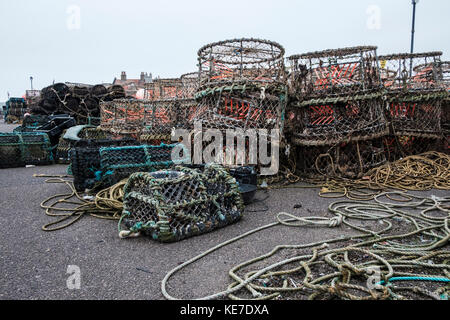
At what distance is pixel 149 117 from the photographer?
6930 millimetres

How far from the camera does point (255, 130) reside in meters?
4.19

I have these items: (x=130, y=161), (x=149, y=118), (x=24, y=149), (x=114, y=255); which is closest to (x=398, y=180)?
(x=130, y=161)

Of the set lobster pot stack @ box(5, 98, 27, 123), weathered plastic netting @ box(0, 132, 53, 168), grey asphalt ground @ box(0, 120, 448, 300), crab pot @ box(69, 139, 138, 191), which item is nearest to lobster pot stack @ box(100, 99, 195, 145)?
weathered plastic netting @ box(0, 132, 53, 168)

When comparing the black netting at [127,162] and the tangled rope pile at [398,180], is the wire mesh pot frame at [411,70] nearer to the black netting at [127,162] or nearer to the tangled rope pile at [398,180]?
the tangled rope pile at [398,180]

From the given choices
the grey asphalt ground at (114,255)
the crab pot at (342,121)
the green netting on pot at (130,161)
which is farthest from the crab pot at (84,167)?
the crab pot at (342,121)

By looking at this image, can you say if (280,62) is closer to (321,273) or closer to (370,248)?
(370,248)

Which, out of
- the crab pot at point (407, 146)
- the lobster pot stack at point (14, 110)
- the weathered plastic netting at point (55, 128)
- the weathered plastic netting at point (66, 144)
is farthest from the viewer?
the lobster pot stack at point (14, 110)

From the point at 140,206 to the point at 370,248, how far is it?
1.92 m

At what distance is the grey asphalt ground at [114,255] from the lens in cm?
178

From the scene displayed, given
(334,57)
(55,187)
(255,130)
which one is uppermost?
(334,57)

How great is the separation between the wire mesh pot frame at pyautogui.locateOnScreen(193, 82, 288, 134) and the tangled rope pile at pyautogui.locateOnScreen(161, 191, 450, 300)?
1821mm

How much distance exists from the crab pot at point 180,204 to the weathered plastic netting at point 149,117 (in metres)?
3.31

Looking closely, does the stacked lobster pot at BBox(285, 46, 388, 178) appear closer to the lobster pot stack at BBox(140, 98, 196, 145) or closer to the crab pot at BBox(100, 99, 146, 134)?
the lobster pot stack at BBox(140, 98, 196, 145)

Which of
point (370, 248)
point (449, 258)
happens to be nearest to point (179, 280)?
point (370, 248)
